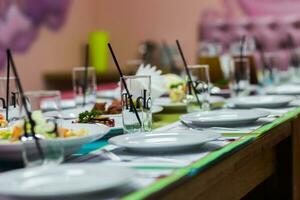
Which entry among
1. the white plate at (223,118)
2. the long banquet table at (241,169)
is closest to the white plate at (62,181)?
the long banquet table at (241,169)

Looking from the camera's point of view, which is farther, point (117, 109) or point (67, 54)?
point (67, 54)

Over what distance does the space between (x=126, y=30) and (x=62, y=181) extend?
4466mm

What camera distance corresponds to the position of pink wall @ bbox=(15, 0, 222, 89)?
15.7ft

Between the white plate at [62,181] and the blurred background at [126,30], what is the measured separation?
11.6ft

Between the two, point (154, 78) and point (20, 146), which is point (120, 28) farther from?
point (20, 146)

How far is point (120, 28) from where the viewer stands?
5254mm

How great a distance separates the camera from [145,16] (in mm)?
5129

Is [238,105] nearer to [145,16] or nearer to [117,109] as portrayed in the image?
[117,109]

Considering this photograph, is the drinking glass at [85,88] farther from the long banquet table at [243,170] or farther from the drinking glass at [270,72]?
the drinking glass at [270,72]

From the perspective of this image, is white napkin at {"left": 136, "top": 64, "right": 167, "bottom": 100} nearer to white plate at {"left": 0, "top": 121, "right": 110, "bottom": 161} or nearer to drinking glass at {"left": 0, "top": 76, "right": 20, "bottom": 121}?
drinking glass at {"left": 0, "top": 76, "right": 20, "bottom": 121}

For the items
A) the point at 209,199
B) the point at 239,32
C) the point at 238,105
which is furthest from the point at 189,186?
the point at 239,32

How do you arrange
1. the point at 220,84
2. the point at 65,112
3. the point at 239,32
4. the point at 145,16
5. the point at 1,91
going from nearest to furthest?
the point at 1,91
the point at 65,112
the point at 220,84
the point at 239,32
the point at 145,16

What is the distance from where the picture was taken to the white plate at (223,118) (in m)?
1.40

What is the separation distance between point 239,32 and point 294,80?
1751mm
